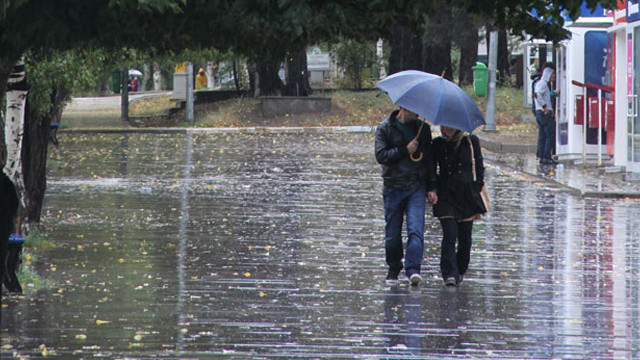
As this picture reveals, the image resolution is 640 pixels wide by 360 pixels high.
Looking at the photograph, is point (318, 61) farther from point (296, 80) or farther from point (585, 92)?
point (585, 92)

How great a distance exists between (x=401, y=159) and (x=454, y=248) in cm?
Result: 86

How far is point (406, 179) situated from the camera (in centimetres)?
977

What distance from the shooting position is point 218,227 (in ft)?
44.1

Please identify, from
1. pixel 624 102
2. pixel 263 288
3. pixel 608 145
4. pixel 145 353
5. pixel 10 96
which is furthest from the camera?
pixel 608 145

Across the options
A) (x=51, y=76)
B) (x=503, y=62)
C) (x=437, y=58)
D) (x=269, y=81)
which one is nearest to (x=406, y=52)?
(x=437, y=58)

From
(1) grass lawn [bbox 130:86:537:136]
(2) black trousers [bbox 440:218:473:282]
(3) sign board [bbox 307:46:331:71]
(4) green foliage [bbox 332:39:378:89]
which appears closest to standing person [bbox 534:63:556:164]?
(1) grass lawn [bbox 130:86:537:136]

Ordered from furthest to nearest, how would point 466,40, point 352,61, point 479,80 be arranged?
1. point 352,61
2. point 479,80
3. point 466,40

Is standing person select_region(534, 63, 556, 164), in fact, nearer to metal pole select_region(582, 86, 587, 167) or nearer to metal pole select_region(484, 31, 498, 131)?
metal pole select_region(582, 86, 587, 167)

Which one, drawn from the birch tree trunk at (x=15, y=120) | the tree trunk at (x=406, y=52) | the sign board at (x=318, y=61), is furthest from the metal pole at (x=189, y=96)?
the birch tree trunk at (x=15, y=120)

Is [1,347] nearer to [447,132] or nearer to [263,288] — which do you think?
[263,288]

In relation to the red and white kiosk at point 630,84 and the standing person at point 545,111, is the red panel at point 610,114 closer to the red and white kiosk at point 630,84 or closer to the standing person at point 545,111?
the red and white kiosk at point 630,84

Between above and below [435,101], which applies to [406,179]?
below

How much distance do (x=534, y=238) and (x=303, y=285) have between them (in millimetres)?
3923

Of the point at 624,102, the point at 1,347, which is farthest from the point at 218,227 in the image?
the point at 624,102
